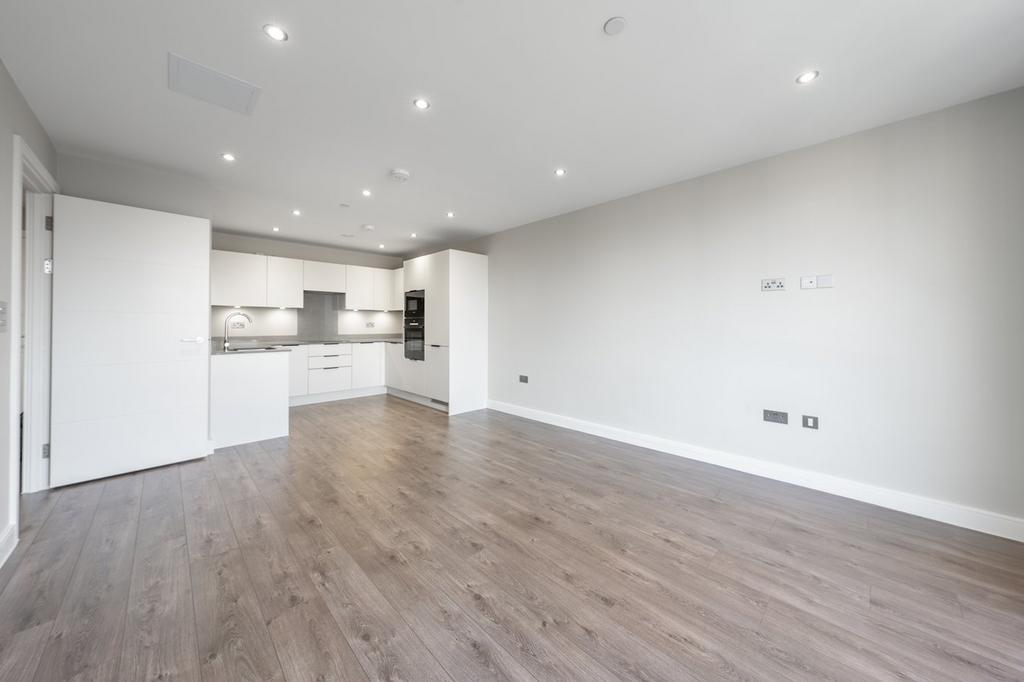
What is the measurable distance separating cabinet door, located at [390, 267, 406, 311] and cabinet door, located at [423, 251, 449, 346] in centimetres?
118


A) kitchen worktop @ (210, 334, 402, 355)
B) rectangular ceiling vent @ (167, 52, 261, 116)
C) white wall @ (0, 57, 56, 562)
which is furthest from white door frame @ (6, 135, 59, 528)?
kitchen worktop @ (210, 334, 402, 355)

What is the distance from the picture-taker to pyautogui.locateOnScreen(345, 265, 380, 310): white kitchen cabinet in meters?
→ 6.36

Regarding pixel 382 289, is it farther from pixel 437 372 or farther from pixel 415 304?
pixel 437 372

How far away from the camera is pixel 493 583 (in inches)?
69.8

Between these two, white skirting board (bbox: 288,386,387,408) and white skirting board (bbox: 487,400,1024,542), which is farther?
white skirting board (bbox: 288,386,387,408)

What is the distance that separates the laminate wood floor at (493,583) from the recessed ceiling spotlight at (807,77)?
2.59 m

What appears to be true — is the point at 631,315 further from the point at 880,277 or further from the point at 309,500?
the point at 309,500

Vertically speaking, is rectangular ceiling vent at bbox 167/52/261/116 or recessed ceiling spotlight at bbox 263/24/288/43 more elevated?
rectangular ceiling vent at bbox 167/52/261/116

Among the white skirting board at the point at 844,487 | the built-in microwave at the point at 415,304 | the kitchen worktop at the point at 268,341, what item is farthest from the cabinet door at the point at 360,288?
the white skirting board at the point at 844,487

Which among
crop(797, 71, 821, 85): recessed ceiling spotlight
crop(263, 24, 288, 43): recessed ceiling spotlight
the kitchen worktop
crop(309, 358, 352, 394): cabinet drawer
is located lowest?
crop(309, 358, 352, 394): cabinet drawer

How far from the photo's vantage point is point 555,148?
293 cm

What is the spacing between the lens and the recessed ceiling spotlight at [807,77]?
6.76 feet

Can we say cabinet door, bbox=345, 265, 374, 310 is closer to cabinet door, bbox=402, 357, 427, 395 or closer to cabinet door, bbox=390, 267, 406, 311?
cabinet door, bbox=390, 267, 406, 311

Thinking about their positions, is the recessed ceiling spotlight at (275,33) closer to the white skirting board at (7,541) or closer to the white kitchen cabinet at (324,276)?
the white skirting board at (7,541)
